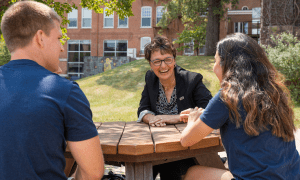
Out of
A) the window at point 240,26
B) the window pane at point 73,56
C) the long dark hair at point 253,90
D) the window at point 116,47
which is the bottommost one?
the long dark hair at point 253,90

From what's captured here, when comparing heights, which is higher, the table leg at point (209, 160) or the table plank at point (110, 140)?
the table plank at point (110, 140)

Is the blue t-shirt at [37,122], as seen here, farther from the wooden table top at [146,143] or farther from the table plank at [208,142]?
the table plank at [208,142]

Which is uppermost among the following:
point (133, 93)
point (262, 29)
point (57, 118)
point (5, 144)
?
point (262, 29)

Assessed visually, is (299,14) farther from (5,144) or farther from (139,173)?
(5,144)

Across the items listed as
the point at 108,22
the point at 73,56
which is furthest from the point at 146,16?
the point at 73,56

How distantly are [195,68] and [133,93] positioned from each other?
12.4ft

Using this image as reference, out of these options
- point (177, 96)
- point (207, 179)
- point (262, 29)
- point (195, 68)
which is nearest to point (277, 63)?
point (262, 29)

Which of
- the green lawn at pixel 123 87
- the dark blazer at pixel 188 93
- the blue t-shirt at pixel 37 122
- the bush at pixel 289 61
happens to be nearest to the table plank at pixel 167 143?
the blue t-shirt at pixel 37 122

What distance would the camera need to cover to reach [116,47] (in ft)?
86.8

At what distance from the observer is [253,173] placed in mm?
1500

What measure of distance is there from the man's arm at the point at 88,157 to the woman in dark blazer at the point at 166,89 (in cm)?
133

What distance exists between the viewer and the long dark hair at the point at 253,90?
151 cm

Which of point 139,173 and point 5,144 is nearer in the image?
point 5,144

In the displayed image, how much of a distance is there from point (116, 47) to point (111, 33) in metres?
1.48
